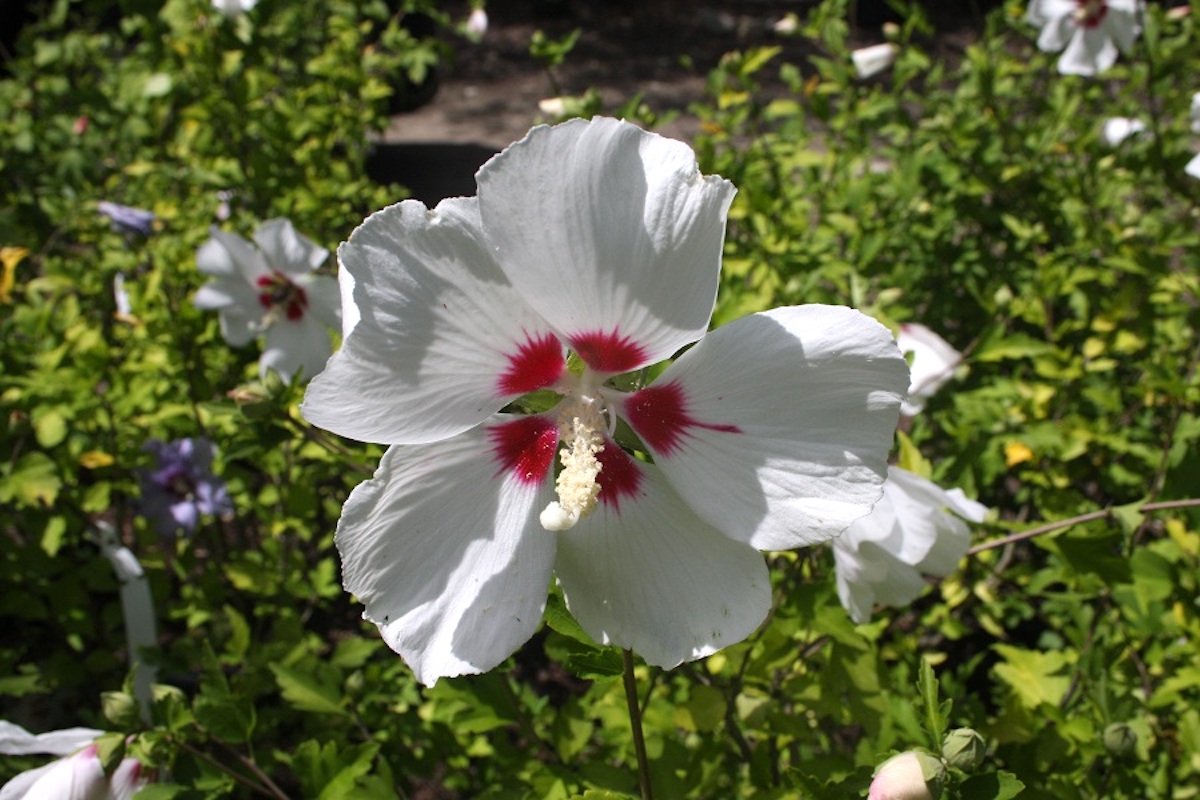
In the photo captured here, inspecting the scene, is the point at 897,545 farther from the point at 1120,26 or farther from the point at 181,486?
the point at 1120,26

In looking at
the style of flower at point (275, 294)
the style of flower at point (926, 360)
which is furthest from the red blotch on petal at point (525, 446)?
the style of flower at point (275, 294)

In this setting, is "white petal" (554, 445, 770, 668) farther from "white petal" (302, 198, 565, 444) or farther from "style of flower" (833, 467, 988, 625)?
"style of flower" (833, 467, 988, 625)

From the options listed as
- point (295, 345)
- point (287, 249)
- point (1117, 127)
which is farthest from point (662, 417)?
point (1117, 127)

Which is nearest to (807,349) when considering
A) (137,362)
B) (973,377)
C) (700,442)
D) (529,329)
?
(700,442)

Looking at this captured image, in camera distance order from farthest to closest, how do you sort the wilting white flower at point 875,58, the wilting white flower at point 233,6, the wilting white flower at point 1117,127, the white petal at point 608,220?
1. the wilting white flower at point 1117,127
2. the wilting white flower at point 875,58
3. the wilting white flower at point 233,6
4. the white petal at point 608,220

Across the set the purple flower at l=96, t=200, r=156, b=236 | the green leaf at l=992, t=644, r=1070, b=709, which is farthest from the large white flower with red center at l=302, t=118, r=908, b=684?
the purple flower at l=96, t=200, r=156, b=236

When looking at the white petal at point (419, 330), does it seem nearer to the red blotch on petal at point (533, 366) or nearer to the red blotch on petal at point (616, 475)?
the red blotch on petal at point (533, 366)
